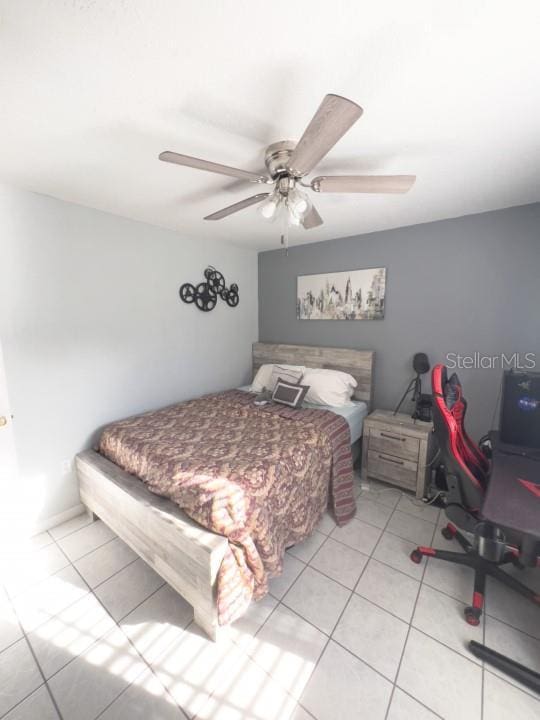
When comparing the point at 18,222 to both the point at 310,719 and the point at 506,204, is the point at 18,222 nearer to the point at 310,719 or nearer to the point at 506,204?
the point at 310,719

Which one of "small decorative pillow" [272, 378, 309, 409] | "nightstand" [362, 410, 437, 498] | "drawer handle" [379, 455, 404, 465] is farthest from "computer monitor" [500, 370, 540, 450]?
"small decorative pillow" [272, 378, 309, 409]

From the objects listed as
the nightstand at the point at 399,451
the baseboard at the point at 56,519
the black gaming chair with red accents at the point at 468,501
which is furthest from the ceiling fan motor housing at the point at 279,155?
the baseboard at the point at 56,519

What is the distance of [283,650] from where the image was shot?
134cm

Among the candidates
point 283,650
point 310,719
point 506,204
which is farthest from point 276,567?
point 506,204

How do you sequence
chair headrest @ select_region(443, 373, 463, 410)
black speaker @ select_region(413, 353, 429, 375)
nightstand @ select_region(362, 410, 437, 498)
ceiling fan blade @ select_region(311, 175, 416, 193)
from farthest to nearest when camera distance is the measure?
1. black speaker @ select_region(413, 353, 429, 375)
2. nightstand @ select_region(362, 410, 437, 498)
3. chair headrest @ select_region(443, 373, 463, 410)
4. ceiling fan blade @ select_region(311, 175, 416, 193)

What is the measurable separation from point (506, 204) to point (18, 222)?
3417 millimetres

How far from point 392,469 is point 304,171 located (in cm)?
235

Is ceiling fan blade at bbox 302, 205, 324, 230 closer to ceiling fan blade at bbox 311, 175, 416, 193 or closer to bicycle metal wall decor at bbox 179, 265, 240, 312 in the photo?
ceiling fan blade at bbox 311, 175, 416, 193

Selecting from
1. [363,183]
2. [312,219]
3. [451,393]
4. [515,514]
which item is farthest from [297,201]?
[515,514]

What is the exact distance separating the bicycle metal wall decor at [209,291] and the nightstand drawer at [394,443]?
2.07 meters

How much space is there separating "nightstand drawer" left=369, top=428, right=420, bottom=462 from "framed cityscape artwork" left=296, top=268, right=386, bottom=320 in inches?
44.1

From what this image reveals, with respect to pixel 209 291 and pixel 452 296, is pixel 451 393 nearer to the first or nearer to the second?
pixel 452 296

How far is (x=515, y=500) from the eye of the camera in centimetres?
130

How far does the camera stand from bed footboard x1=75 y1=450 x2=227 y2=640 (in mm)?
1321
